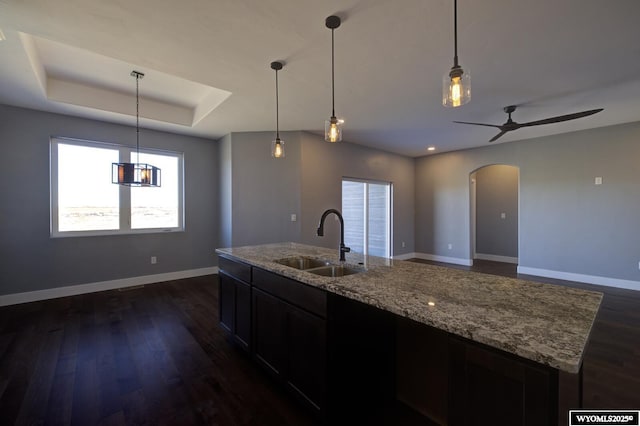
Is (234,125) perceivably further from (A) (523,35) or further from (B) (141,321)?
(A) (523,35)

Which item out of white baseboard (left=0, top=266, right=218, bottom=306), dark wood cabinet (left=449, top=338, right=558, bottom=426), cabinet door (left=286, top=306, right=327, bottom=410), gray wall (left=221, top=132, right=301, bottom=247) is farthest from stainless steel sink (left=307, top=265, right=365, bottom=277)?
white baseboard (left=0, top=266, right=218, bottom=306)

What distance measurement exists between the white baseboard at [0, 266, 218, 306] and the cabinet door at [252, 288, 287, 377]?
357cm

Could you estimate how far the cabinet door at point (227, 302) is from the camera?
260 centimetres

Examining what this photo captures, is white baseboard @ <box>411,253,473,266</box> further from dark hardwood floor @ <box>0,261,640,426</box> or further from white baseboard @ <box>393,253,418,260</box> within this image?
dark hardwood floor @ <box>0,261,640,426</box>

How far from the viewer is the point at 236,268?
2.52m

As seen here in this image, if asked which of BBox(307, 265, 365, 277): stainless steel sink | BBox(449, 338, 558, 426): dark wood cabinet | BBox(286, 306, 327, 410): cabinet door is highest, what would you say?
BBox(307, 265, 365, 277): stainless steel sink

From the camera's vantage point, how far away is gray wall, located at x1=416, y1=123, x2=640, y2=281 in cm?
455

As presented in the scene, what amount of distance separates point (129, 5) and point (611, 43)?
3.82 m

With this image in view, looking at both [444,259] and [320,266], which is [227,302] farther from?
[444,259]

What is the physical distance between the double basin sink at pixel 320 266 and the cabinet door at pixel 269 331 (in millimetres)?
346

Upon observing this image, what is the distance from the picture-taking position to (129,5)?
6.25 feet

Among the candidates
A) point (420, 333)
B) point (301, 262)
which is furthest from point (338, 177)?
point (420, 333)

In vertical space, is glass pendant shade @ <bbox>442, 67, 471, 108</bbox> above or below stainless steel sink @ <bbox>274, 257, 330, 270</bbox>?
above

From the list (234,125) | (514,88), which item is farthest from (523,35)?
(234,125)
